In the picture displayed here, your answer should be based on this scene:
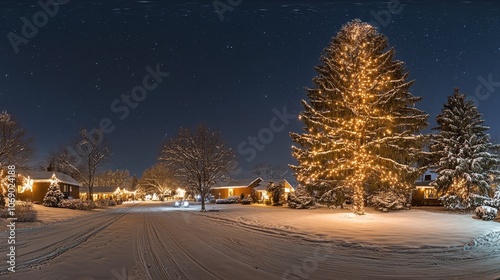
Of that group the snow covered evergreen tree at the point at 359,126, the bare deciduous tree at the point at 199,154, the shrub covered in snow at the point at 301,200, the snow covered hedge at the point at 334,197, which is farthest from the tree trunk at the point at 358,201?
the bare deciduous tree at the point at 199,154

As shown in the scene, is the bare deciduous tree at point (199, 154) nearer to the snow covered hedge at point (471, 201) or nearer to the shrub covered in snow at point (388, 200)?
the shrub covered in snow at point (388, 200)

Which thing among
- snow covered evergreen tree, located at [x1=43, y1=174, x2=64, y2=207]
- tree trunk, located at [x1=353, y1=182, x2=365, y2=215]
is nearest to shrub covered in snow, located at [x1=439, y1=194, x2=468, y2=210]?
tree trunk, located at [x1=353, y1=182, x2=365, y2=215]

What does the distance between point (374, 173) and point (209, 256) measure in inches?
775

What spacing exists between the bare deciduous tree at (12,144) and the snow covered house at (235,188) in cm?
4418

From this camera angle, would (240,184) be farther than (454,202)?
Yes

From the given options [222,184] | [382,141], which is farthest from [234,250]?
[222,184]

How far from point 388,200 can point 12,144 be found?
35155 mm

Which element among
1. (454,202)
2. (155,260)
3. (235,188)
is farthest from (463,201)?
(235,188)

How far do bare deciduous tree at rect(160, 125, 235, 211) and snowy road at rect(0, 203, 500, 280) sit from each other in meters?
27.7

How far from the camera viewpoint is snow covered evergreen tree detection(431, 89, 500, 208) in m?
32.7

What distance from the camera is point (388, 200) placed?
98.2ft

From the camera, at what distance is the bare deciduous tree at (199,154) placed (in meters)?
41.8

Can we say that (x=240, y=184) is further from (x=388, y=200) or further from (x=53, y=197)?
(x=388, y=200)

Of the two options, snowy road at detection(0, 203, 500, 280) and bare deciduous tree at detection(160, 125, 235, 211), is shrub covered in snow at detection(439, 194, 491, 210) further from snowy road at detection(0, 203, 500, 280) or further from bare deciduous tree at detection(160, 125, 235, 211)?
bare deciduous tree at detection(160, 125, 235, 211)
